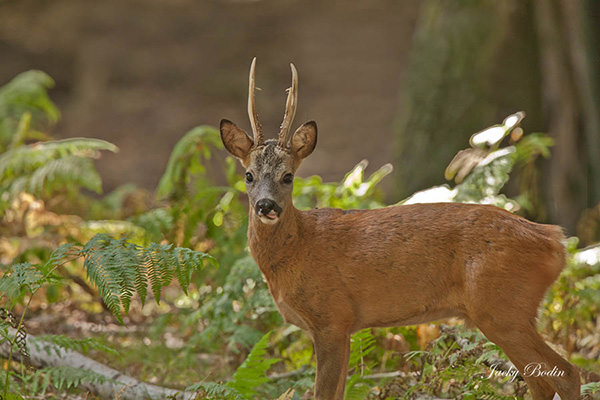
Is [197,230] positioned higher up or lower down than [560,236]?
lower down

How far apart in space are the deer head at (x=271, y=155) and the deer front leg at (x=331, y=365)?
670mm

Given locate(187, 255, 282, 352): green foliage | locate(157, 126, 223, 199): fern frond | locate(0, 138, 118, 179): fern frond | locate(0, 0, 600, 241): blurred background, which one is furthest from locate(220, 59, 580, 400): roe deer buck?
locate(0, 0, 600, 241): blurred background

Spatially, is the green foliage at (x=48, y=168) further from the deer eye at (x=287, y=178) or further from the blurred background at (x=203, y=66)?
the blurred background at (x=203, y=66)

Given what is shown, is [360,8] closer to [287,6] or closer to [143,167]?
[287,6]

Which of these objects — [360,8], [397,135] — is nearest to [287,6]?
[360,8]

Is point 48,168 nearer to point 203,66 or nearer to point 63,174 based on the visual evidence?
point 63,174

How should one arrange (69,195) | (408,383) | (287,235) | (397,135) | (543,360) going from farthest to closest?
(397,135) → (69,195) → (408,383) → (287,235) → (543,360)

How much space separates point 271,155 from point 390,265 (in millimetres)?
844

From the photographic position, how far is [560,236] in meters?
3.34

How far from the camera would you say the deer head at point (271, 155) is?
3459 mm

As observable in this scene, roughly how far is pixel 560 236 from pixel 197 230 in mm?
3447

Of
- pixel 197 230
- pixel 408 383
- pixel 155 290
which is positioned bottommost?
pixel 408 383

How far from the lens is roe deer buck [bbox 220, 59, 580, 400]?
3186mm

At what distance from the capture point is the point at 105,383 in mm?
4023
